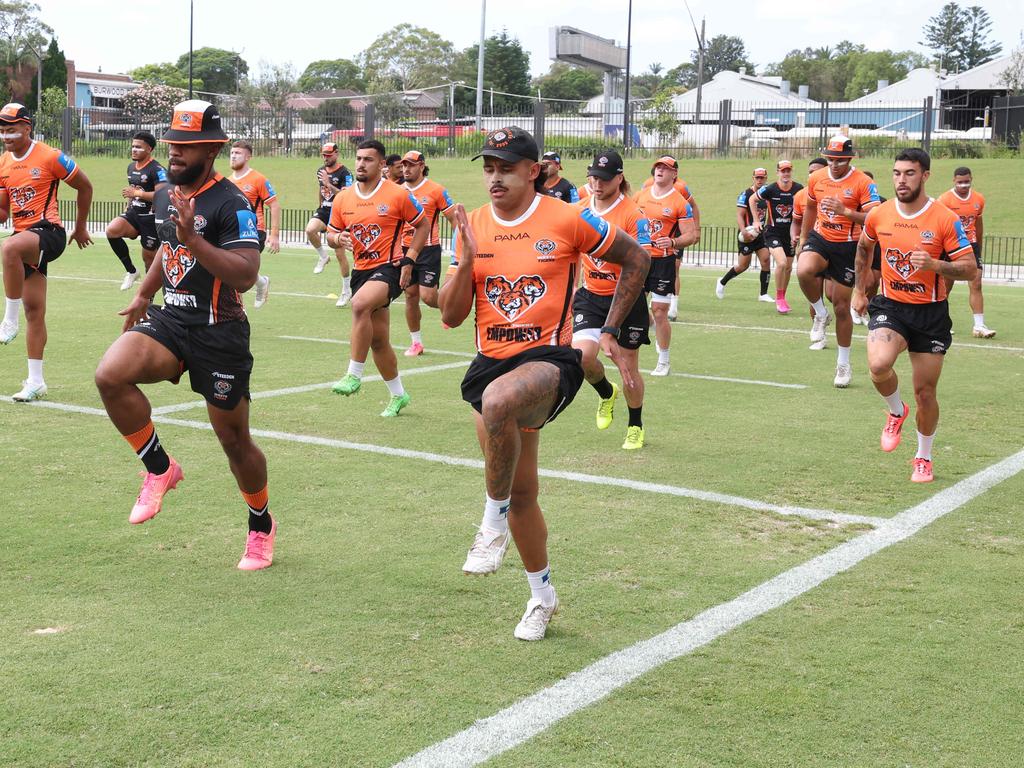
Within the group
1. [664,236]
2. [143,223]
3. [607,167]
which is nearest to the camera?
[607,167]

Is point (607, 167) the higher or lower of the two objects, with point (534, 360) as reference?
higher

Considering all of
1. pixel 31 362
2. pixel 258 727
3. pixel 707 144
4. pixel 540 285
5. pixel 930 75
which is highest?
pixel 930 75

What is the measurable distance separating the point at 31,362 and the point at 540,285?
6.60 m

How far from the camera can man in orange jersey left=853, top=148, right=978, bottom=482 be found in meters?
8.33

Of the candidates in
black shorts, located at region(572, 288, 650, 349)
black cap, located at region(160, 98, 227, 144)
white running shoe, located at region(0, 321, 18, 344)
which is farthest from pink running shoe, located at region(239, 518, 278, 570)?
white running shoe, located at region(0, 321, 18, 344)

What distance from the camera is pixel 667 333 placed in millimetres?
12742

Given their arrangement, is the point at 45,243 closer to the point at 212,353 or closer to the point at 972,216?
the point at 212,353

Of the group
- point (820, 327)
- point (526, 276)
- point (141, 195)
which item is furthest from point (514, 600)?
point (141, 195)

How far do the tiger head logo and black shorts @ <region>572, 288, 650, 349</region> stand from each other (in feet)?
12.2

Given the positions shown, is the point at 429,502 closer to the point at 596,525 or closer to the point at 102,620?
the point at 596,525

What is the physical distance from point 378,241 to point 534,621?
641 centimetres

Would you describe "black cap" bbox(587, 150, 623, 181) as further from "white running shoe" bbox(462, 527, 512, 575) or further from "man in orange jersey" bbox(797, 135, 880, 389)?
"white running shoe" bbox(462, 527, 512, 575)

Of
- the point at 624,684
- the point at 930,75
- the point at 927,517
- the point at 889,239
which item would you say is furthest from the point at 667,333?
the point at 930,75

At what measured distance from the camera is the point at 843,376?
12.3 meters
